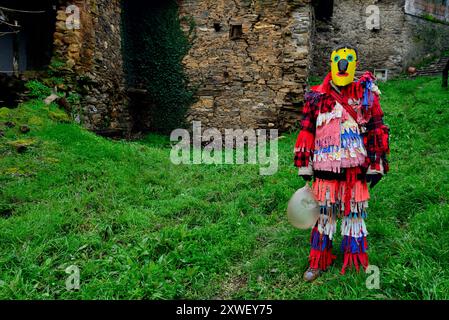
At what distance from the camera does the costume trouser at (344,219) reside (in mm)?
2613

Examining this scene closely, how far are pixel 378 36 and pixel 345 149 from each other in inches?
508

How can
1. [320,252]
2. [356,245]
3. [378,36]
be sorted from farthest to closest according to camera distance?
[378,36]
[320,252]
[356,245]

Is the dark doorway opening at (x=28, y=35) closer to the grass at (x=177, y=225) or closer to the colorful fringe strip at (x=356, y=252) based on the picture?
the grass at (x=177, y=225)

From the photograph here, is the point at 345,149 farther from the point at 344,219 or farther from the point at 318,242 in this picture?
the point at 318,242

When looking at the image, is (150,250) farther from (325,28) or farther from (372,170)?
(325,28)

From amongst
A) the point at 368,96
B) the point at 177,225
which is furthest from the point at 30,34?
the point at 368,96

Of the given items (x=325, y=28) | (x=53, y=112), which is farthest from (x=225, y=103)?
(x=325, y=28)

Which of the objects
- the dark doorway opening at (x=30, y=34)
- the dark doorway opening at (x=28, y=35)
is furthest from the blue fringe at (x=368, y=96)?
the dark doorway opening at (x=30, y=34)

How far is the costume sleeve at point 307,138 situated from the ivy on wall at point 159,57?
6.62 metres

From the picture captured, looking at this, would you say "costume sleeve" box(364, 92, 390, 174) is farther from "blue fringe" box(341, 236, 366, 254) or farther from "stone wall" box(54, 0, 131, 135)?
"stone wall" box(54, 0, 131, 135)

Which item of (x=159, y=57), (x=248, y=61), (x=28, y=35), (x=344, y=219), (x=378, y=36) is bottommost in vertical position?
(x=344, y=219)

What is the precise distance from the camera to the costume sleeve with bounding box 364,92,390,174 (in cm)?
255

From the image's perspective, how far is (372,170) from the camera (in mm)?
2594

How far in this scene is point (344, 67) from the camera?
260 centimetres
